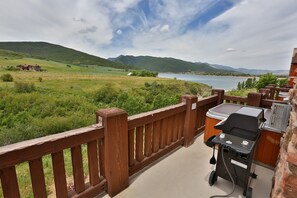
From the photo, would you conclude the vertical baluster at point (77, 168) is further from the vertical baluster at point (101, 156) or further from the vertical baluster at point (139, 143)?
the vertical baluster at point (139, 143)

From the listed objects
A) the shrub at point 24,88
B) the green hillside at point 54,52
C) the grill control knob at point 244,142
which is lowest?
the shrub at point 24,88

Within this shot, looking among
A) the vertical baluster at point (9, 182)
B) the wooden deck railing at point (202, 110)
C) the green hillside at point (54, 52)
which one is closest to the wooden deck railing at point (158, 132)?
the wooden deck railing at point (202, 110)

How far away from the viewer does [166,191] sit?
1810mm

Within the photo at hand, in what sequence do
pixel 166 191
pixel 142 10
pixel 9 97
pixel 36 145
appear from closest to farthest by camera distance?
1. pixel 36 145
2. pixel 166 191
3. pixel 142 10
4. pixel 9 97

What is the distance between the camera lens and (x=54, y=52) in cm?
9362

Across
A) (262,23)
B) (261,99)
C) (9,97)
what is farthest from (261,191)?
(9,97)

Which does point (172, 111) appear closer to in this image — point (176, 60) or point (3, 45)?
point (3, 45)

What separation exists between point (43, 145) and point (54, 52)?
113m

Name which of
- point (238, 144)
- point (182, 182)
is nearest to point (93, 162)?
point (182, 182)

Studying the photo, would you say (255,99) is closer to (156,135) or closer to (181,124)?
(181,124)

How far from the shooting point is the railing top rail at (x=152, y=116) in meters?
1.83

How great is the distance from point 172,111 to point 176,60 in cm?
15509

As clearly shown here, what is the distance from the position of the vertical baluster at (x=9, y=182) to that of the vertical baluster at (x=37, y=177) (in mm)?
106

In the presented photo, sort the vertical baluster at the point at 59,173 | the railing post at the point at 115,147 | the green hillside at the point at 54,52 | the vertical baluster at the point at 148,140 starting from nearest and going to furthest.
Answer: the vertical baluster at the point at 59,173 → the railing post at the point at 115,147 → the vertical baluster at the point at 148,140 → the green hillside at the point at 54,52
